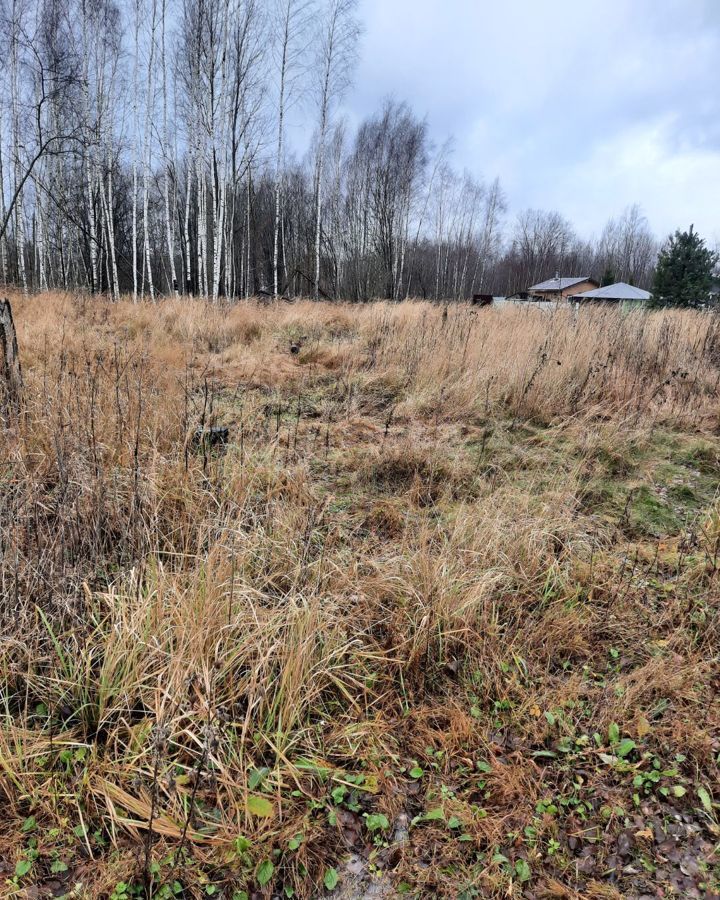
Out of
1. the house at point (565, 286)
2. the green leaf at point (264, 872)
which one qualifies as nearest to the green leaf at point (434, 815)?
the green leaf at point (264, 872)

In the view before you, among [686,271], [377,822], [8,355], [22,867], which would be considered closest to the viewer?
[22,867]

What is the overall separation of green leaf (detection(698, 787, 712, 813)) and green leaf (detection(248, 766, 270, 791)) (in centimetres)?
143

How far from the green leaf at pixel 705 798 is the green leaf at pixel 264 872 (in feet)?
4.55

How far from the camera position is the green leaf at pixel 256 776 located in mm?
1488

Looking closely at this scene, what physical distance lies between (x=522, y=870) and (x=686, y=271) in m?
33.4

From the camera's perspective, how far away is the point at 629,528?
2.94 metres

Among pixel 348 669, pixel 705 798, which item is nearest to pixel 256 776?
pixel 348 669

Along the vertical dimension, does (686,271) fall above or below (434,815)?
above

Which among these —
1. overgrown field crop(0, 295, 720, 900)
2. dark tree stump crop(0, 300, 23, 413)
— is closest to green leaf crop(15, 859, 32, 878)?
overgrown field crop(0, 295, 720, 900)

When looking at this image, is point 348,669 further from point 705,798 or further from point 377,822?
point 705,798

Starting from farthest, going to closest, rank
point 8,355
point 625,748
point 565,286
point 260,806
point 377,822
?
point 565,286 → point 8,355 → point 625,748 → point 377,822 → point 260,806

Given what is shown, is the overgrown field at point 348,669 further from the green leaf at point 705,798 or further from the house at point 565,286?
the house at point 565,286

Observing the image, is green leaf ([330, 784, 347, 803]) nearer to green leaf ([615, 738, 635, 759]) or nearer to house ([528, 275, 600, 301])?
green leaf ([615, 738, 635, 759])

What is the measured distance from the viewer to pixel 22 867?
1.28m
